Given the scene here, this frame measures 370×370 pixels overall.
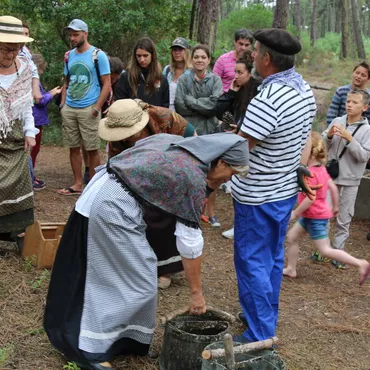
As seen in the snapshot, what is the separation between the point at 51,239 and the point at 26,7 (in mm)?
6893

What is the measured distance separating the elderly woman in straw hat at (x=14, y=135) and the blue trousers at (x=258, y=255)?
80.0 inches

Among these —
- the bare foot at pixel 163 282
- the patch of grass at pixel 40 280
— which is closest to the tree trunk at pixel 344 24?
the bare foot at pixel 163 282

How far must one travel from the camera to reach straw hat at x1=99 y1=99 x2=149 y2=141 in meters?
3.42

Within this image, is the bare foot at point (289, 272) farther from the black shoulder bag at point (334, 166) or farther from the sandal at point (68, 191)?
the sandal at point (68, 191)

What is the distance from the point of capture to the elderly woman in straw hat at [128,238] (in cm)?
320

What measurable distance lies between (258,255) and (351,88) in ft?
11.2

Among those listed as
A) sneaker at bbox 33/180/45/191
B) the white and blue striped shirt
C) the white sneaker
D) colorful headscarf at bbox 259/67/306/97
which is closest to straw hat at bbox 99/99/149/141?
the white and blue striped shirt

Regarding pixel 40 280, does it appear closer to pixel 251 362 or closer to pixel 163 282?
pixel 163 282

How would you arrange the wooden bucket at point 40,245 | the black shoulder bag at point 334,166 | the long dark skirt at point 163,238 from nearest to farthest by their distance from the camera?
the long dark skirt at point 163,238, the wooden bucket at point 40,245, the black shoulder bag at point 334,166

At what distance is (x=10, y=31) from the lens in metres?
4.73

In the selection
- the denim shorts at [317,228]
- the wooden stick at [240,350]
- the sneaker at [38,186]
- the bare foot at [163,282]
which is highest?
the wooden stick at [240,350]

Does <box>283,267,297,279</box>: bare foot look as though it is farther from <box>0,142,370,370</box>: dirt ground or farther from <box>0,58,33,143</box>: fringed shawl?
<box>0,58,33,143</box>: fringed shawl

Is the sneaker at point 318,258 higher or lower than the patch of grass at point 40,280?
lower

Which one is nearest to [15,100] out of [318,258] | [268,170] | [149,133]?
[149,133]
